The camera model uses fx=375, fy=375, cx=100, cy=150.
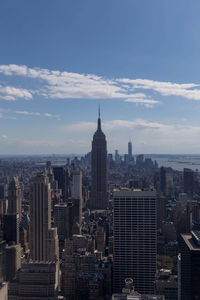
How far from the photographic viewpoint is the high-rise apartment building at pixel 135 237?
70.4 feet

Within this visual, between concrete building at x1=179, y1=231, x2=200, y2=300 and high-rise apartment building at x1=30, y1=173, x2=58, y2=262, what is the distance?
35.8 ft

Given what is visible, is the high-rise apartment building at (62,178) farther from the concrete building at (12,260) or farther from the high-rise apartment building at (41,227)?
the concrete building at (12,260)

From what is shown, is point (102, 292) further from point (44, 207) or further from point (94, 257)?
point (44, 207)

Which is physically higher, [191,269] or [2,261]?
[191,269]

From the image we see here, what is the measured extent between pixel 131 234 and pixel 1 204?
1890 cm

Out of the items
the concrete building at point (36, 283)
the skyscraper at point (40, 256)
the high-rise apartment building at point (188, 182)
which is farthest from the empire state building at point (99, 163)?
the concrete building at point (36, 283)

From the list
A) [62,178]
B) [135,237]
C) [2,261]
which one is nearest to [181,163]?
→ [62,178]

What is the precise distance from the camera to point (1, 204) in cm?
3709

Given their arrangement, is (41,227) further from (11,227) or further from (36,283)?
(36,283)

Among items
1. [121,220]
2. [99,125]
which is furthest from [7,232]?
[99,125]

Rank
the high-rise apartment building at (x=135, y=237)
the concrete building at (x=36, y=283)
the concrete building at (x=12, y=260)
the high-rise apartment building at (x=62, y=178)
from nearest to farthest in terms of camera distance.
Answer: the concrete building at (x=36, y=283), the high-rise apartment building at (x=135, y=237), the concrete building at (x=12, y=260), the high-rise apartment building at (x=62, y=178)

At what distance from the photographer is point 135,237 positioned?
2206 centimetres

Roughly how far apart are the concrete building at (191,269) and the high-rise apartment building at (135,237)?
5672mm

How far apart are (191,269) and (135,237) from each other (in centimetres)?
727
